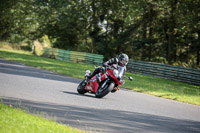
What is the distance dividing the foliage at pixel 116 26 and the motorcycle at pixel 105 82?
21016 mm

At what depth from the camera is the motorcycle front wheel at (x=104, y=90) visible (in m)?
11.5

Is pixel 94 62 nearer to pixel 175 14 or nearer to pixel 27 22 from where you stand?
pixel 175 14

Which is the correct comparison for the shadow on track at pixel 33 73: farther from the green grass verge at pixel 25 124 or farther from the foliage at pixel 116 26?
the foliage at pixel 116 26

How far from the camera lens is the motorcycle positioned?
11.5m

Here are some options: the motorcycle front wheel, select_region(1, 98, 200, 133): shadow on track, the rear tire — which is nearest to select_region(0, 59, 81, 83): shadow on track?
the rear tire

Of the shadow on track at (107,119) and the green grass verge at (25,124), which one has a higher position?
the green grass verge at (25,124)

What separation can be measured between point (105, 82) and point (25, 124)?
221 inches

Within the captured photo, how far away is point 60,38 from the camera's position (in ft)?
193

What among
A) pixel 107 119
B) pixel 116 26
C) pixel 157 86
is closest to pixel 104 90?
pixel 107 119

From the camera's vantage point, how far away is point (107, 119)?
26.6ft

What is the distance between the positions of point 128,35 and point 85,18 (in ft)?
30.2

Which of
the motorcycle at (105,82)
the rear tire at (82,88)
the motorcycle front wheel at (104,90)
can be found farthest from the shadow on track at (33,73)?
the motorcycle front wheel at (104,90)

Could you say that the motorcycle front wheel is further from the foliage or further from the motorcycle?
the foliage

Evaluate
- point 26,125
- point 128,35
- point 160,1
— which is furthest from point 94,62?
point 26,125
